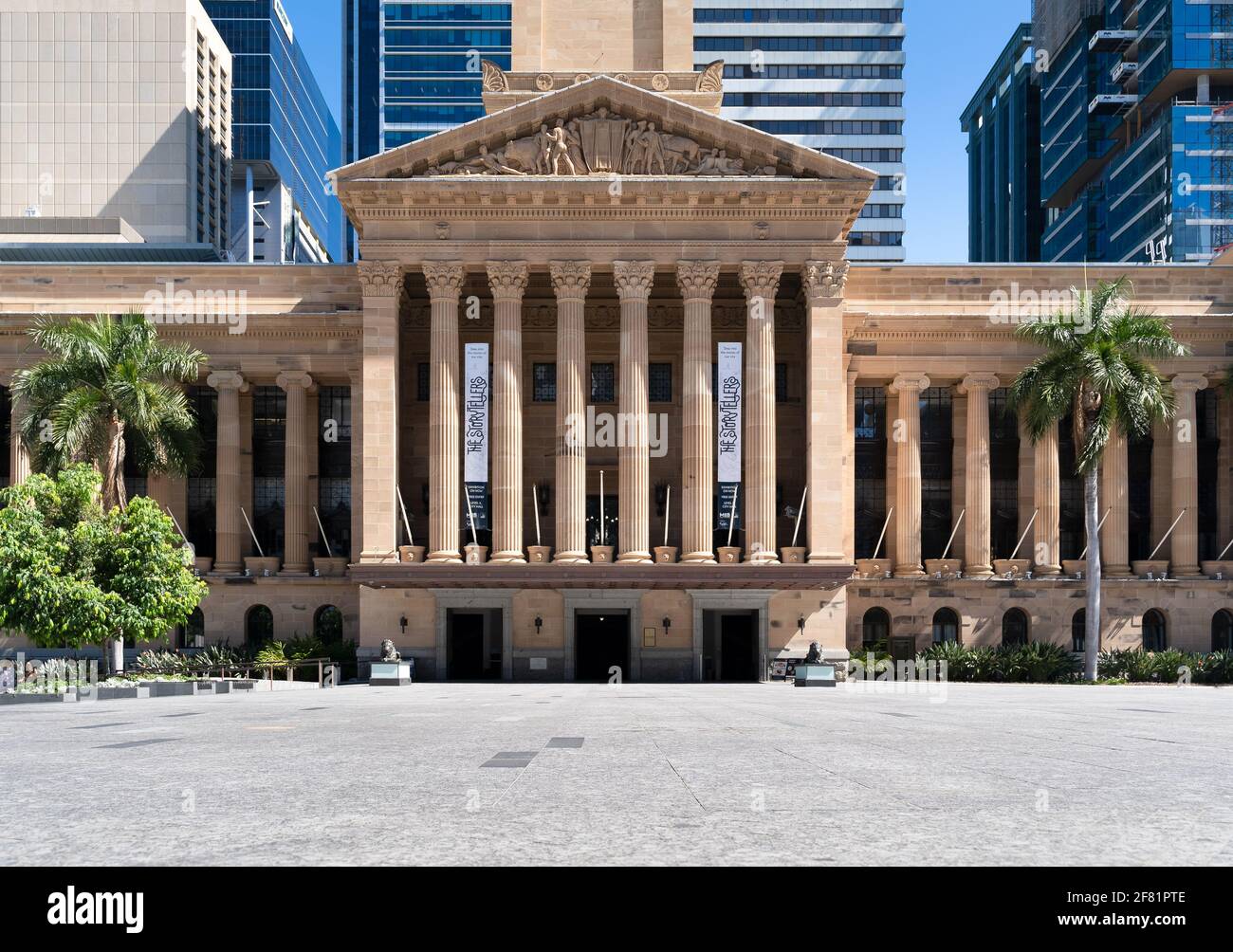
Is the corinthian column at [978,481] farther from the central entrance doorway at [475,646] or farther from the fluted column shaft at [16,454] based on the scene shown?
the fluted column shaft at [16,454]

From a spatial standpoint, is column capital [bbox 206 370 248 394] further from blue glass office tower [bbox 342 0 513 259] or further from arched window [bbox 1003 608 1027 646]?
blue glass office tower [bbox 342 0 513 259]

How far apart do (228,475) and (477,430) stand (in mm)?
14272

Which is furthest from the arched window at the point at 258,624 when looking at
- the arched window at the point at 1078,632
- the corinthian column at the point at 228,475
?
the arched window at the point at 1078,632

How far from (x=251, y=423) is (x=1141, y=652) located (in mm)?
45139

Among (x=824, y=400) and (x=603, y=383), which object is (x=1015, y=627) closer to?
(x=824, y=400)

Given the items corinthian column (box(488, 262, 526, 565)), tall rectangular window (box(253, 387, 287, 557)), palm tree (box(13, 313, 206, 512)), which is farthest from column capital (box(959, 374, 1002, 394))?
palm tree (box(13, 313, 206, 512))

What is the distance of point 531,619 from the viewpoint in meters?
53.7

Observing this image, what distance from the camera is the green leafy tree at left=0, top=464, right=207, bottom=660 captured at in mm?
39625

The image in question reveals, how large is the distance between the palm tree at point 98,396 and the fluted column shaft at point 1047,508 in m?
40.0

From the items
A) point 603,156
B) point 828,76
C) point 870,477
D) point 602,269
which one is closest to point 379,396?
point 602,269

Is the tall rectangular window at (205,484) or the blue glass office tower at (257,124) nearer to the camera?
the tall rectangular window at (205,484)

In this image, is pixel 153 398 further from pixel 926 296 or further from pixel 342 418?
pixel 926 296

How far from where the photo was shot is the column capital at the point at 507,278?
5388 cm

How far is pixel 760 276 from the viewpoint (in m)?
53.8
